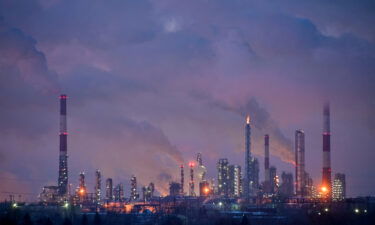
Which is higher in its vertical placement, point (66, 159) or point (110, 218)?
point (66, 159)

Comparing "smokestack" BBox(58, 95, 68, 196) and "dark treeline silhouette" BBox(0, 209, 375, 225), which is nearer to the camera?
"dark treeline silhouette" BBox(0, 209, 375, 225)

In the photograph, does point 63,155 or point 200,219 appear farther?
point 63,155

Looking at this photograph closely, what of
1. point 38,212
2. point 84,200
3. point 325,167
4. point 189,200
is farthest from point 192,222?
point 84,200

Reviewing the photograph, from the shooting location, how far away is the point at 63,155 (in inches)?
3098

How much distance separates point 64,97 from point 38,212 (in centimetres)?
1435

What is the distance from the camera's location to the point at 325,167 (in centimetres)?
7269

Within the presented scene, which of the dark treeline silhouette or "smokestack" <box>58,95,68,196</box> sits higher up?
"smokestack" <box>58,95,68,196</box>

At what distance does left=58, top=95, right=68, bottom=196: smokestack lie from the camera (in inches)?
2935

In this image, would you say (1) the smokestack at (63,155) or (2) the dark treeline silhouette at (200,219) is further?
(1) the smokestack at (63,155)

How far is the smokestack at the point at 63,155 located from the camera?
2935 inches

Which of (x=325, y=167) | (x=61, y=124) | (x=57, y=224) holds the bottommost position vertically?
(x=57, y=224)

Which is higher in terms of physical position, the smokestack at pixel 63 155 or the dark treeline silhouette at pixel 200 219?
the smokestack at pixel 63 155

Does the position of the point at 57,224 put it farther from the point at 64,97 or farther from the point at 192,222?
the point at 64,97

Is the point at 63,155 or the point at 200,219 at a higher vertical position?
the point at 63,155
